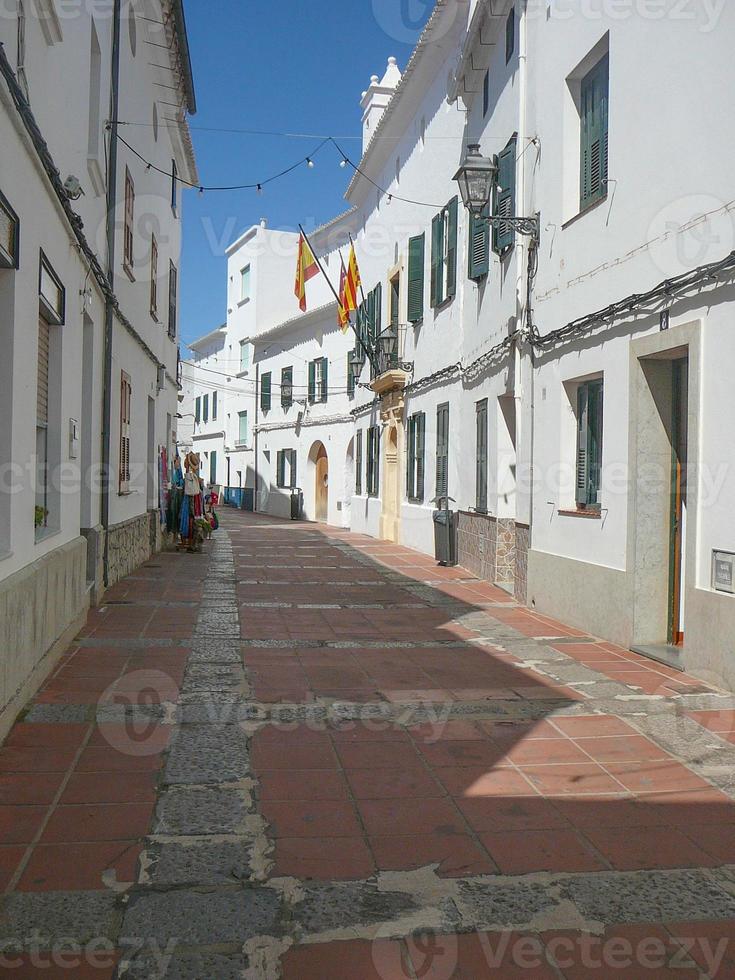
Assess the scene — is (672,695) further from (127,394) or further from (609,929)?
(127,394)

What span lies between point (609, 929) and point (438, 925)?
55cm

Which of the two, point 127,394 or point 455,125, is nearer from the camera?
point 127,394

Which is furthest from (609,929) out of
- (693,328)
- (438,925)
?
(693,328)

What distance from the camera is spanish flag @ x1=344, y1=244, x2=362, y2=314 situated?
62.9 ft

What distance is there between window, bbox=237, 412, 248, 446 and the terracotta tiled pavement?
29212 millimetres

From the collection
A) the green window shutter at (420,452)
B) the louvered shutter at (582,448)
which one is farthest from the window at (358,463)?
the louvered shutter at (582,448)

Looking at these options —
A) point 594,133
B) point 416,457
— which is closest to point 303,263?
point 416,457

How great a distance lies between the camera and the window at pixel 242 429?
120 ft

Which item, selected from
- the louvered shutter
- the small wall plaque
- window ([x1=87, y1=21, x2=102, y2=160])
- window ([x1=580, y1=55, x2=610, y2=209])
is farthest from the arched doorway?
the small wall plaque

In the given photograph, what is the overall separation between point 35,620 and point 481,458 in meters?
7.77

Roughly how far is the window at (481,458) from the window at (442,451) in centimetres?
177

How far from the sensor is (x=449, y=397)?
47.1 ft

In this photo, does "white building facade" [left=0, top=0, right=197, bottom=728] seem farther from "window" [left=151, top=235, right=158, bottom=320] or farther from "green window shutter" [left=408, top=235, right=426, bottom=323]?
"green window shutter" [left=408, top=235, right=426, bottom=323]

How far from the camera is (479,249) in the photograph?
12055 millimetres
